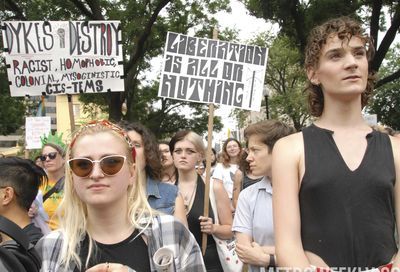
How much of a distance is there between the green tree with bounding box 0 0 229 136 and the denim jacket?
37.3 ft

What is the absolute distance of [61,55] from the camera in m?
5.91

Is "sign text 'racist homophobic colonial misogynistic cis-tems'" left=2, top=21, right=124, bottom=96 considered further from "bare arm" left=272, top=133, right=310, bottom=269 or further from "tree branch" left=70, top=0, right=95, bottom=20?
"tree branch" left=70, top=0, right=95, bottom=20

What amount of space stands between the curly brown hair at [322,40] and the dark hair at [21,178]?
1885 mm

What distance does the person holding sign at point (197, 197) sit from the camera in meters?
4.42

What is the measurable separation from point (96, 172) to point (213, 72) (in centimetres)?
360

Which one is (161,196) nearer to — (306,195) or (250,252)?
(250,252)

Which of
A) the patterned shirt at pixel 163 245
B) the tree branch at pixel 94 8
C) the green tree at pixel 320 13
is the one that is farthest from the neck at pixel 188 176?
the tree branch at pixel 94 8

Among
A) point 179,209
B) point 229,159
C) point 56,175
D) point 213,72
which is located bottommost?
point 229,159

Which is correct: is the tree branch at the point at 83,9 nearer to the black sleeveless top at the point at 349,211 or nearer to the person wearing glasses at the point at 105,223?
the person wearing glasses at the point at 105,223

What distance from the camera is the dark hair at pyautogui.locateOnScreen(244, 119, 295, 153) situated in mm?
3608

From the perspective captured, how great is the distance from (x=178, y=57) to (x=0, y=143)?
4325 inches

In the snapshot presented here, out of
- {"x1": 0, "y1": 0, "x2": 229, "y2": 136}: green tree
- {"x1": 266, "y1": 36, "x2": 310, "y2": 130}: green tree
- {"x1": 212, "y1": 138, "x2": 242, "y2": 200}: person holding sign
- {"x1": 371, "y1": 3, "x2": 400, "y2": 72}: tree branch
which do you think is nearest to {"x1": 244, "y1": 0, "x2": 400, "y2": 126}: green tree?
{"x1": 371, "y1": 3, "x2": 400, "y2": 72}: tree branch

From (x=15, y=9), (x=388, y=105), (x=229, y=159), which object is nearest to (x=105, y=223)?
(x=229, y=159)

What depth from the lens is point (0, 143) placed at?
107m
